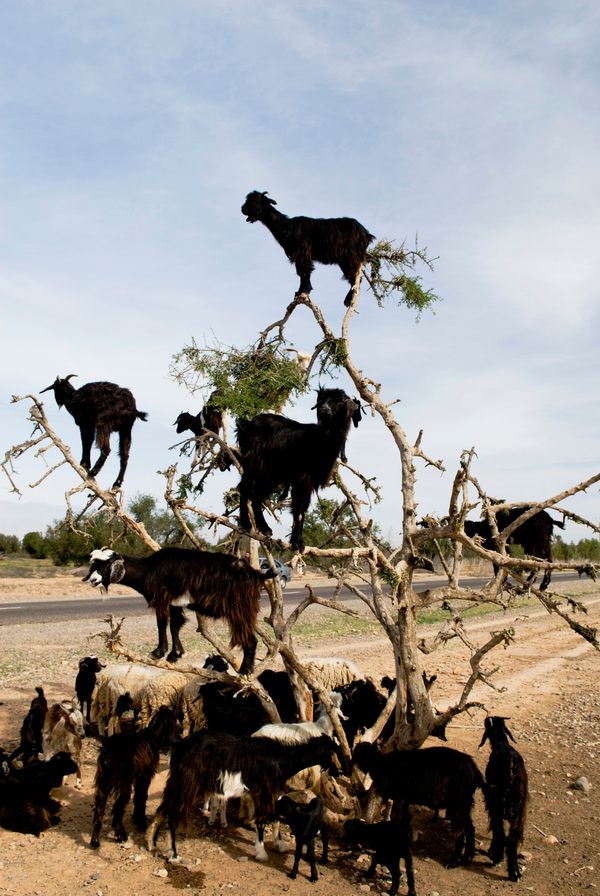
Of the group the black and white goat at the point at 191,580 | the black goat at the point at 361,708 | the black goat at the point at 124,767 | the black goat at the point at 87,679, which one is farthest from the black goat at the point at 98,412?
the black goat at the point at 361,708

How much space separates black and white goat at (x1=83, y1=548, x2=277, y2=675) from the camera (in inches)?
231

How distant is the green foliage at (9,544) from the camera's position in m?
37.1

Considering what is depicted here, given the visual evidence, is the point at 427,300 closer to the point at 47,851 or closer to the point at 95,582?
the point at 95,582

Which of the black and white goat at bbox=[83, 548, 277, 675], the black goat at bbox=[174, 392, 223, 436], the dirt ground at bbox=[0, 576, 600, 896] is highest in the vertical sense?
the black goat at bbox=[174, 392, 223, 436]

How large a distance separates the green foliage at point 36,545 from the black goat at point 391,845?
31138 mm

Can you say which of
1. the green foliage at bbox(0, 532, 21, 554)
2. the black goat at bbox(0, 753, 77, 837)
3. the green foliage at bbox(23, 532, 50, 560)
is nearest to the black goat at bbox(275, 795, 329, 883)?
the black goat at bbox(0, 753, 77, 837)

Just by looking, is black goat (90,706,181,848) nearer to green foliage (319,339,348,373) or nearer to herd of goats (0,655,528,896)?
herd of goats (0,655,528,896)

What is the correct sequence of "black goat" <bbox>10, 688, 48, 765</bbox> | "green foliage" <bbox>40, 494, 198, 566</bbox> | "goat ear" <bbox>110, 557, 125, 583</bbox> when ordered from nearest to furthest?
"goat ear" <bbox>110, 557, 125, 583</bbox>, "black goat" <bbox>10, 688, 48, 765</bbox>, "green foliage" <bbox>40, 494, 198, 566</bbox>

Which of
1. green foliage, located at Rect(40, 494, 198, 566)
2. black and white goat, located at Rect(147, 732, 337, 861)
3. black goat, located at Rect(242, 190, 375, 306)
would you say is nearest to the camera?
black and white goat, located at Rect(147, 732, 337, 861)

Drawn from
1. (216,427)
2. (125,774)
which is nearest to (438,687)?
(216,427)

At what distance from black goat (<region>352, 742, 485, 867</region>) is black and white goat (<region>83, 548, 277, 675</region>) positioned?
1.47 m

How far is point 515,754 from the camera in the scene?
538 cm

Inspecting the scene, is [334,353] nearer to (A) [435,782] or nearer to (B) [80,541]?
(A) [435,782]

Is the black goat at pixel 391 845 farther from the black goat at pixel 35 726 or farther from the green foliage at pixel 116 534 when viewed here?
the green foliage at pixel 116 534
